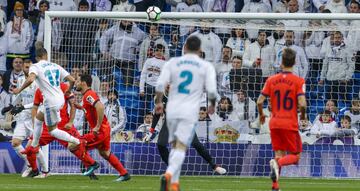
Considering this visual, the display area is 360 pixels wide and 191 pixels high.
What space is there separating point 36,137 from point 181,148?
6.84 meters

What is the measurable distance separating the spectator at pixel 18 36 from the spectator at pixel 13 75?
1047 millimetres

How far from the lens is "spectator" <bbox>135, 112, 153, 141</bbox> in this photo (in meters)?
22.8

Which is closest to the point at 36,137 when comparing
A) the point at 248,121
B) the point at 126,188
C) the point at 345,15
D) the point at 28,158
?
the point at 28,158

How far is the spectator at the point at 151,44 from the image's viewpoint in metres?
23.8

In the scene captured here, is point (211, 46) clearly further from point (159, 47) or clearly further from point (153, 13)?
point (153, 13)

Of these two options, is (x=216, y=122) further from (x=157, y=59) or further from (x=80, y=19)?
(x=80, y=19)

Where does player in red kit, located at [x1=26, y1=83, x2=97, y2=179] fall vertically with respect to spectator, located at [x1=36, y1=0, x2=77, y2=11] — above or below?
below

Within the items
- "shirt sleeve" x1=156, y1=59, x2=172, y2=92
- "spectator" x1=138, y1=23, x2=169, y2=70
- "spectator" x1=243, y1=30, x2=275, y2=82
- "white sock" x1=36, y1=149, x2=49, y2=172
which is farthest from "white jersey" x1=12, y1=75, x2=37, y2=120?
"shirt sleeve" x1=156, y1=59, x2=172, y2=92

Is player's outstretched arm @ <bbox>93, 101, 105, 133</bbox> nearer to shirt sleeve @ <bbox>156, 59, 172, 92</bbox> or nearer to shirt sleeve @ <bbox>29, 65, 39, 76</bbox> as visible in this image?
shirt sleeve @ <bbox>29, 65, 39, 76</bbox>

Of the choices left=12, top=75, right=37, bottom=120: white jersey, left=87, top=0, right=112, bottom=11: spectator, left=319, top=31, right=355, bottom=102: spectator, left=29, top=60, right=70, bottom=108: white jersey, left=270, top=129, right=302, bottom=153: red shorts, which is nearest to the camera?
left=270, top=129, right=302, bottom=153: red shorts

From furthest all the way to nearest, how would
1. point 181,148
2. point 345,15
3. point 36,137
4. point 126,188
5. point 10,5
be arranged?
point 10,5
point 345,15
point 36,137
point 126,188
point 181,148

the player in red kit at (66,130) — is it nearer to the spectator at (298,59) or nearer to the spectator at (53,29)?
the spectator at (53,29)

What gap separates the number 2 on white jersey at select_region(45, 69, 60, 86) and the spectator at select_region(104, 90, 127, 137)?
337cm

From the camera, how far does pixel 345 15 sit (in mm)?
21469
